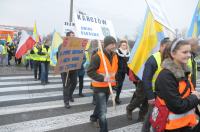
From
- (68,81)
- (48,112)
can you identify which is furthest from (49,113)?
(68,81)

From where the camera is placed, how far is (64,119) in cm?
708

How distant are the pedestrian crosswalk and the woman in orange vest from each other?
3161 millimetres

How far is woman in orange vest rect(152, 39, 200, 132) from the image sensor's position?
10.2ft

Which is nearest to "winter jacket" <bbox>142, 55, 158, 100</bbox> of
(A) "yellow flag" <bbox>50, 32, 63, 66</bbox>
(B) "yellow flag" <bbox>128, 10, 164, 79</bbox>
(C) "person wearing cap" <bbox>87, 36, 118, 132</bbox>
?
(B) "yellow flag" <bbox>128, 10, 164, 79</bbox>

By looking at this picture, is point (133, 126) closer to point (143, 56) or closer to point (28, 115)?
point (143, 56)

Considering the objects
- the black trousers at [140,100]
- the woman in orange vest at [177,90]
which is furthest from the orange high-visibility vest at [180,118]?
the black trousers at [140,100]

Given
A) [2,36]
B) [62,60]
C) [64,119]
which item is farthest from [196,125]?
[2,36]

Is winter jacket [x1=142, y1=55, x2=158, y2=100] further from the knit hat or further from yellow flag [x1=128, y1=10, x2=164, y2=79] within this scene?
the knit hat

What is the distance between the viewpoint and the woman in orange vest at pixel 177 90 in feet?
10.2

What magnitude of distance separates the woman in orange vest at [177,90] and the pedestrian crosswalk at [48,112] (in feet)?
10.4

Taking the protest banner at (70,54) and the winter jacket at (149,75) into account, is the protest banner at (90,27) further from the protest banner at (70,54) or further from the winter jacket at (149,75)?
the protest banner at (70,54)

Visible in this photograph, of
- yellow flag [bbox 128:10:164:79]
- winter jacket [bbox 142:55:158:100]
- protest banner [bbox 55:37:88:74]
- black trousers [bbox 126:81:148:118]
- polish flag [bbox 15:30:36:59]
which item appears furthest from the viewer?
polish flag [bbox 15:30:36:59]

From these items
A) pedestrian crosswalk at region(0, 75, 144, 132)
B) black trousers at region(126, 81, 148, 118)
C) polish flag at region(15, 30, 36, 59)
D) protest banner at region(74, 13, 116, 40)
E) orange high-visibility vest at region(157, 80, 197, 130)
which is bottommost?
pedestrian crosswalk at region(0, 75, 144, 132)

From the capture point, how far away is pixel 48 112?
7.75 metres
